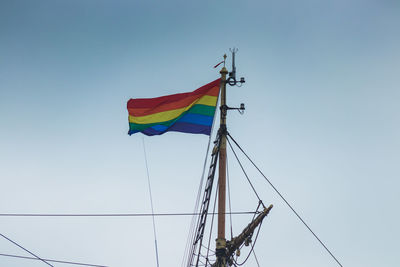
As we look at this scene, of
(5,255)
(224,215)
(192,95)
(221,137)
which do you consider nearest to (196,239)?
(224,215)

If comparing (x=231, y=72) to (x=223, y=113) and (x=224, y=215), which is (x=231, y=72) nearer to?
(x=223, y=113)

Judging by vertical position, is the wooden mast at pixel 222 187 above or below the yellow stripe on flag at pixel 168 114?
below

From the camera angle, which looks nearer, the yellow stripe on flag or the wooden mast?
the wooden mast

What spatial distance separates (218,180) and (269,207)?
95.6 inches

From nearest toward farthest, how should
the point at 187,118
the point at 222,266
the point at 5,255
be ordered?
the point at 5,255 → the point at 222,266 → the point at 187,118

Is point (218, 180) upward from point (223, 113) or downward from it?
downward

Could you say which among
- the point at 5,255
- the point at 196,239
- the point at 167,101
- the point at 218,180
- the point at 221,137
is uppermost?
the point at 167,101

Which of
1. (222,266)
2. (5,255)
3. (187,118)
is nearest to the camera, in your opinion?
(5,255)

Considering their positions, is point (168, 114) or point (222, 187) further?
point (168, 114)

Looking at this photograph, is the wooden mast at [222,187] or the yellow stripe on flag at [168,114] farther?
the yellow stripe on flag at [168,114]

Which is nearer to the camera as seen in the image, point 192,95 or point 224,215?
point 224,215

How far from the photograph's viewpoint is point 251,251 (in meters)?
Answer: 25.5

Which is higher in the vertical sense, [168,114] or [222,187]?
[168,114]

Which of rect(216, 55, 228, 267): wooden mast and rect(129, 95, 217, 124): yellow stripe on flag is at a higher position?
rect(129, 95, 217, 124): yellow stripe on flag
